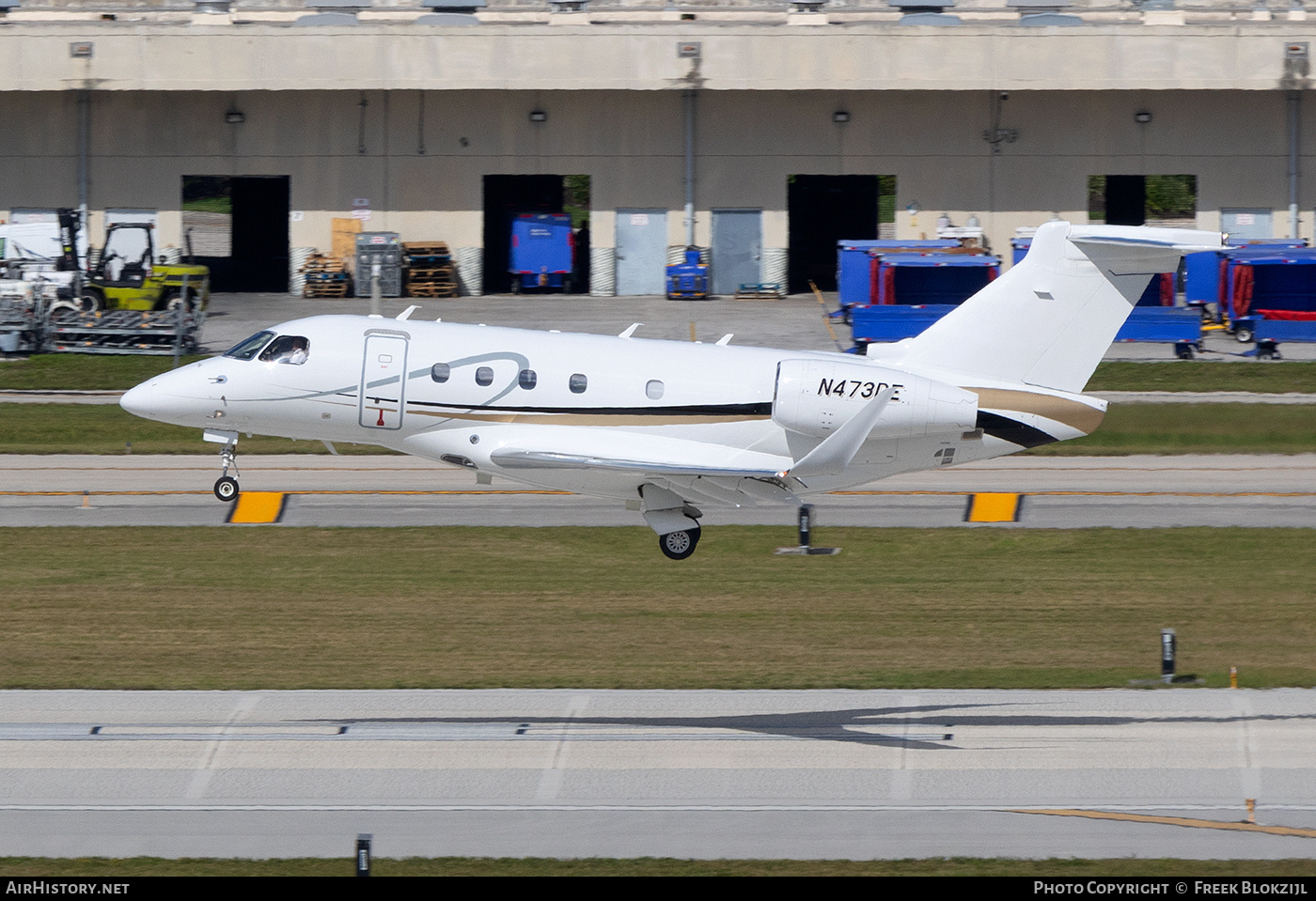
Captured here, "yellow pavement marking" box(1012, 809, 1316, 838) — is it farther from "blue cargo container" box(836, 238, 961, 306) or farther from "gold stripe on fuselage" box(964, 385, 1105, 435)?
"blue cargo container" box(836, 238, 961, 306)

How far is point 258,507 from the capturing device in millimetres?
48562

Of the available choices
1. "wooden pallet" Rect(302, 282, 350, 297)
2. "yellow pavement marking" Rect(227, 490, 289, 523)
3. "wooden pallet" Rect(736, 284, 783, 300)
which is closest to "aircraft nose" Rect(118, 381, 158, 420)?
"yellow pavement marking" Rect(227, 490, 289, 523)

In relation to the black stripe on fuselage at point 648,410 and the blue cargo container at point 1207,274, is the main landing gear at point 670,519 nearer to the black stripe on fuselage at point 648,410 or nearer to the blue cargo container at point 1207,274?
the black stripe on fuselage at point 648,410

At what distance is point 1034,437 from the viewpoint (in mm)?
28406

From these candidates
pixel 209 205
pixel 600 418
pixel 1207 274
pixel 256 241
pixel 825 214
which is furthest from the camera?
pixel 209 205

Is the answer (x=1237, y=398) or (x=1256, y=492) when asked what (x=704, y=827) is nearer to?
(x=1256, y=492)

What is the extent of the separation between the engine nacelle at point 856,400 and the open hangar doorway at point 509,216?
4799 centimetres

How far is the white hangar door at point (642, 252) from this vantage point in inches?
2958

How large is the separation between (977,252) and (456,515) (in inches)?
1235

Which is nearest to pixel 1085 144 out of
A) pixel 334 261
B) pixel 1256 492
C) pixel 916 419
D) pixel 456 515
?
pixel 1256 492

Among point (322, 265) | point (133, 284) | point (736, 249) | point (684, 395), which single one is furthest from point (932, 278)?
point (684, 395)

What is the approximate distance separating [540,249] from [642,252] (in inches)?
187

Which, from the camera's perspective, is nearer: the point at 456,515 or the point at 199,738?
the point at 199,738

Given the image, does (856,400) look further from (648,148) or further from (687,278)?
(648,148)
